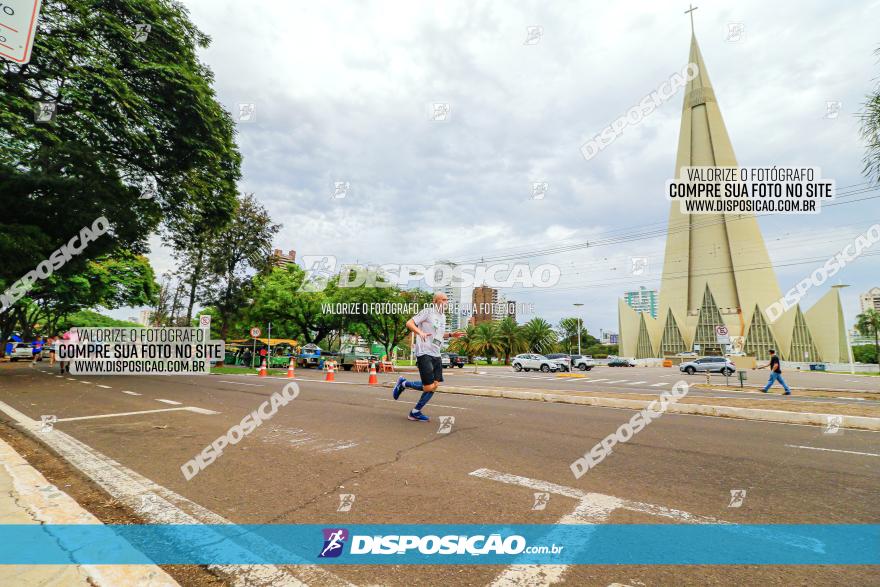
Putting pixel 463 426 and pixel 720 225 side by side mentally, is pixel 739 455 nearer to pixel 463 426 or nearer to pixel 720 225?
pixel 463 426

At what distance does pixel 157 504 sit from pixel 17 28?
378 cm

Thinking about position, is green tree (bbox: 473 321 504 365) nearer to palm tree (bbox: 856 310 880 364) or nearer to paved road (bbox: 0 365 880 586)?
paved road (bbox: 0 365 880 586)

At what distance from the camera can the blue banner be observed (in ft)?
7.74

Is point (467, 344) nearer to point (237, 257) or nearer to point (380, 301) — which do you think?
point (380, 301)

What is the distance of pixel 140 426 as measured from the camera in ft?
21.3

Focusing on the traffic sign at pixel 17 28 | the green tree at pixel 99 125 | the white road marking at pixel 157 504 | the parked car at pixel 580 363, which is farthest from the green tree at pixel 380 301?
the traffic sign at pixel 17 28

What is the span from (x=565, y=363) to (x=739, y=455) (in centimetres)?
3321

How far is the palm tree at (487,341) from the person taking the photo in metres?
58.4

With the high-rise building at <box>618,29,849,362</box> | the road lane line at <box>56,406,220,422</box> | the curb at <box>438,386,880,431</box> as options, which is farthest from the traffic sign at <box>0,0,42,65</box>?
the high-rise building at <box>618,29,849,362</box>

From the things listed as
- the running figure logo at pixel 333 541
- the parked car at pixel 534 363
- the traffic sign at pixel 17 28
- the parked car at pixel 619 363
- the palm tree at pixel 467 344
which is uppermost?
the traffic sign at pixel 17 28

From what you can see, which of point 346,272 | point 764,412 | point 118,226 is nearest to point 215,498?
point 764,412

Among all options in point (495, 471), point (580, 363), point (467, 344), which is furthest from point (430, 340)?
point (467, 344)

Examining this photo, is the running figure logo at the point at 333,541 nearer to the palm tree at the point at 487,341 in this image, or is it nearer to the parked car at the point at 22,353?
the parked car at the point at 22,353

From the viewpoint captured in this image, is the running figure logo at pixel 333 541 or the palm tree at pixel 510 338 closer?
the running figure logo at pixel 333 541
